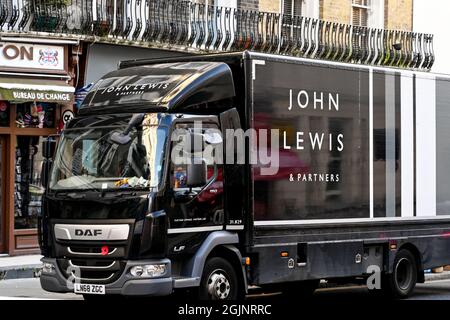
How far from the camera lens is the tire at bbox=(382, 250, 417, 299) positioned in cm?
1587

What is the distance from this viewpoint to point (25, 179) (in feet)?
68.3

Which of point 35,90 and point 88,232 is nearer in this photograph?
point 88,232

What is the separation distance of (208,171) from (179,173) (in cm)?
49

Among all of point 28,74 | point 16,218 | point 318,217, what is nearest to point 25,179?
point 16,218

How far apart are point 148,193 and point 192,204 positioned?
707 mm

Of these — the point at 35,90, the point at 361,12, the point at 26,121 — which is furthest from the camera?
the point at 361,12

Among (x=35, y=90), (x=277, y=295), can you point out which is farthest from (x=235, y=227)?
(x=35, y=90)

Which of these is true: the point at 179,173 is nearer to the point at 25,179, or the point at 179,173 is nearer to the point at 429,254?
the point at 429,254

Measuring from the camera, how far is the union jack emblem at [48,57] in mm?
20344

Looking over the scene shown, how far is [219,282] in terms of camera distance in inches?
509

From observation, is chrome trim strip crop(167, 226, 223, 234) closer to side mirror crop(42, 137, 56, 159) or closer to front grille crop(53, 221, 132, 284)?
front grille crop(53, 221, 132, 284)

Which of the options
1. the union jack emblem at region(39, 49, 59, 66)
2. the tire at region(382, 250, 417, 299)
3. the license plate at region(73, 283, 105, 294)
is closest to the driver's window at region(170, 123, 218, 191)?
the license plate at region(73, 283, 105, 294)

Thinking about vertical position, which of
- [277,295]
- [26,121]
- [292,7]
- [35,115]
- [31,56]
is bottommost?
[277,295]

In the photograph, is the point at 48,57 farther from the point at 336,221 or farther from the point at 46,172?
the point at 336,221
